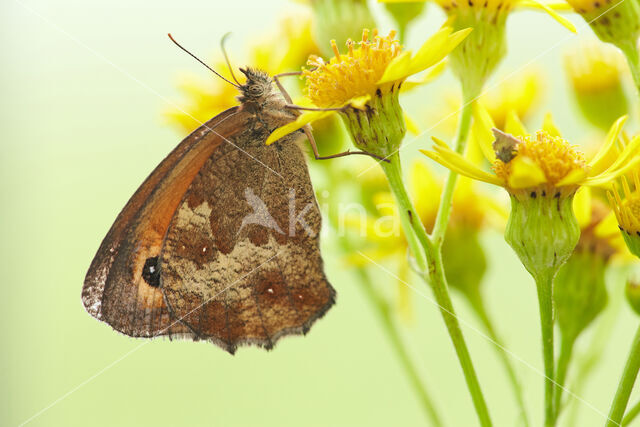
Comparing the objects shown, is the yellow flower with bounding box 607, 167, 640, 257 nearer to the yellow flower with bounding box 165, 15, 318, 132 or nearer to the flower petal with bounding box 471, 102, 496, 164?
the flower petal with bounding box 471, 102, 496, 164

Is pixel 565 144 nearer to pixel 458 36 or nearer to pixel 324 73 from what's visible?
pixel 458 36

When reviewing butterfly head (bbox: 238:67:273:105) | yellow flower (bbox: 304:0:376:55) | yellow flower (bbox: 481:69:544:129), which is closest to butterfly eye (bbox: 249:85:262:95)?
butterfly head (bbox: 238:67:273:105)

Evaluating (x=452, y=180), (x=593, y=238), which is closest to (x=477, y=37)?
(x=452, y=180)

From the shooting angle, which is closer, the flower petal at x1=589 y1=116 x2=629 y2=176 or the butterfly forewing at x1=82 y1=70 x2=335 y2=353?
the flower petal at x1=589 y1=116 x2=629 y2=176

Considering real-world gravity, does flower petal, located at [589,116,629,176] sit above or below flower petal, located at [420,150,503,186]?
below

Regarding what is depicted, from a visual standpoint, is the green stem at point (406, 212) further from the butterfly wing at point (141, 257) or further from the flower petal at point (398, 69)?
the butterfly wing at point (141, 257)

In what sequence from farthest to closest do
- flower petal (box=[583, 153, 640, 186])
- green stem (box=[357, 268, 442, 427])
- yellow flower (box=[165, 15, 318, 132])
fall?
yellow flower (box=[165, 15, 318, 132]) < green stem (box=[357, 268, 442, 427]) < flower petal (box=[583, 153, 640, 186])
